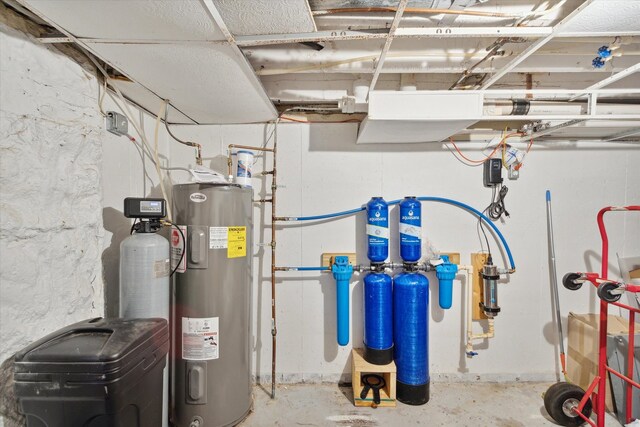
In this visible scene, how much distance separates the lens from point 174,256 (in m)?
1.45

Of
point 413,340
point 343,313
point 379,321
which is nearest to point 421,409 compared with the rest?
point 413,340

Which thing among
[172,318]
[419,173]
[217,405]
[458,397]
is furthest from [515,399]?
[172,318]

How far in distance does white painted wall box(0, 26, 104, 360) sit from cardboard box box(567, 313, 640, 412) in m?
3.09

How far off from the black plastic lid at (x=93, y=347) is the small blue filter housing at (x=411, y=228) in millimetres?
1498

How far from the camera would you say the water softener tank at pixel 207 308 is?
143 centimetres

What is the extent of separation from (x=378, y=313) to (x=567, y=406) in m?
1.29

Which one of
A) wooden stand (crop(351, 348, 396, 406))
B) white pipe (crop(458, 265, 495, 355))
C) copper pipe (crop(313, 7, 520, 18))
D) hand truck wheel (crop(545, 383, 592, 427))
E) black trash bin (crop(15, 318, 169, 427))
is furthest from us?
white pipe (crop(458, 265, 495, 355))

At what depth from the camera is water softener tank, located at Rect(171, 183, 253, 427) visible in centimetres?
143

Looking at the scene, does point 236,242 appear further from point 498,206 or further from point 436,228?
point 498,206

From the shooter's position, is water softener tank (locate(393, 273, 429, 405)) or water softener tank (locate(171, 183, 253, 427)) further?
water softener tank (locate(393, 273, 429, 405))

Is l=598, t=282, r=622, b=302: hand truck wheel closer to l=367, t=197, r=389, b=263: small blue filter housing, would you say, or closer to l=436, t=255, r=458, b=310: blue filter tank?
l=436, t=255, r=458, b=310: blue filter tank

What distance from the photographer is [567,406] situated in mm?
1626

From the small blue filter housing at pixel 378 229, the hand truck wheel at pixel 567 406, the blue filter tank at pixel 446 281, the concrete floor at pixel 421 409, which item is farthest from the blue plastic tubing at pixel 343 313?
the hand truck wheel at pixel 567 406

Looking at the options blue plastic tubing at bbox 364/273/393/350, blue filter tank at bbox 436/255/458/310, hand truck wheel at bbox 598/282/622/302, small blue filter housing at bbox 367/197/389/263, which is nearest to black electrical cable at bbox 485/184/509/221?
blue filter tank at bbox 436/255/458/310
